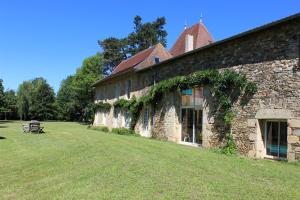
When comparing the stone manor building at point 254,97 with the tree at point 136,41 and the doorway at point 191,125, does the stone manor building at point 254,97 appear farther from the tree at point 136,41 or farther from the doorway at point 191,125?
the tree at point 136,41

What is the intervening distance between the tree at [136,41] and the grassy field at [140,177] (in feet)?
136

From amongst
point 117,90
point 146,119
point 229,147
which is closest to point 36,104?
point 117,90

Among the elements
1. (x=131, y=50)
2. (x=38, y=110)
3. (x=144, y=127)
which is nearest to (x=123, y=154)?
(x=144, y=127)

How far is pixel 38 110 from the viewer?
68.7 metres

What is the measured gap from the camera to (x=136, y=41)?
5194 cm

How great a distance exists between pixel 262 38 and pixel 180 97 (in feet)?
20.1

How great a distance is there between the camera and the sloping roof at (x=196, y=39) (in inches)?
1058

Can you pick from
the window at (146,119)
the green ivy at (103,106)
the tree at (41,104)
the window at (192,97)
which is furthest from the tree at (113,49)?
the window at (192,97)

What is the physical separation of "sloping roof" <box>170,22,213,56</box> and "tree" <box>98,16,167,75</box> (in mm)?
22536

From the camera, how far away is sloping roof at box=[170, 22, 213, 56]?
1058 inches

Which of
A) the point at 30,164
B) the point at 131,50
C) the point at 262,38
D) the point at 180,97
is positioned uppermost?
the point at 131,50

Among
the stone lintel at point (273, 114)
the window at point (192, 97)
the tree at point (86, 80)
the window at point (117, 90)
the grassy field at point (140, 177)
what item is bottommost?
the grassy field at point (140, 177)

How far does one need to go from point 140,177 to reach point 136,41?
45699 mm

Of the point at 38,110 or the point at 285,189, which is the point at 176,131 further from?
the point at 38,110
